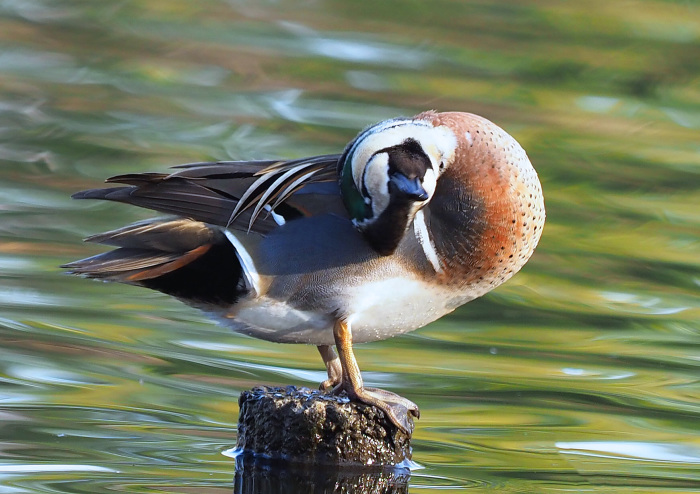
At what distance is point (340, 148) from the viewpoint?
9.70m

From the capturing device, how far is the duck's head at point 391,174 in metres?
4.47

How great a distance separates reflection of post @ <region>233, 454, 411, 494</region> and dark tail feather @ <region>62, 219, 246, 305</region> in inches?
26.5

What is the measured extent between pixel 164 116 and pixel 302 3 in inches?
109

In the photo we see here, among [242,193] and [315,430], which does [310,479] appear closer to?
[315,430]

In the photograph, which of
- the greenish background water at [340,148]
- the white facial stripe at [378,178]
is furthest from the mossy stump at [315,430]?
the white facial stripe at [378,178]

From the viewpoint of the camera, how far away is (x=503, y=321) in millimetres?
6996

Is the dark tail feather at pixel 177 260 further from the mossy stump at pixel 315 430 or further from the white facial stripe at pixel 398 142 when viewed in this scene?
the white facial stripe at pixel 398 142

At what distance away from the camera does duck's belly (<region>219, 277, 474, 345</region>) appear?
4824 millimetres

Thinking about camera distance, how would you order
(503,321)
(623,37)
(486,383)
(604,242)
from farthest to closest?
(623,37) → (604,242) → (503,321) → (486,383)

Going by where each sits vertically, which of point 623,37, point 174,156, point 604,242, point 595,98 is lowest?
point 604,242

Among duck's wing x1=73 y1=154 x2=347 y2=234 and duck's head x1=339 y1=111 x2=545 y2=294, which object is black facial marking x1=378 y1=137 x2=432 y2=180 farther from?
duck's wing x1=73 y1=154 x2=347 y2=234

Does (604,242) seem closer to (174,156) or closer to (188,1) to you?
(174,156)

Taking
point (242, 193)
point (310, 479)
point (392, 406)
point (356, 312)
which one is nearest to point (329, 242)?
point (356, 312)

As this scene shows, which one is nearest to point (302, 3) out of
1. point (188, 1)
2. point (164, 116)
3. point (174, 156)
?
point (188, 1)
